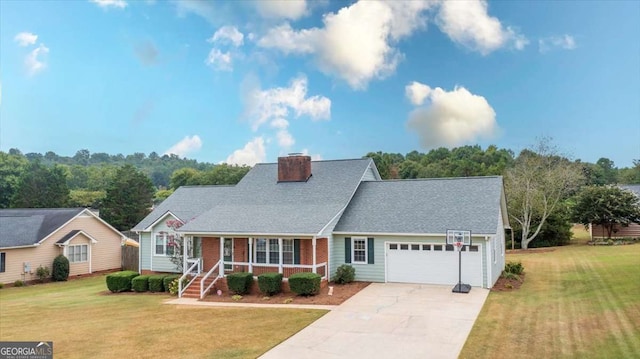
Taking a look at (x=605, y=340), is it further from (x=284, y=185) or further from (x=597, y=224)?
(x=597, y=224)

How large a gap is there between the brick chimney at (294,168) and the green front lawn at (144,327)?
901 centimetres

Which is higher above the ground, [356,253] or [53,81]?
[53,81]

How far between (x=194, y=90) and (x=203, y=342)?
30.7 m

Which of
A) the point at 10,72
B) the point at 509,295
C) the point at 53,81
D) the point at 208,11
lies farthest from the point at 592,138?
the point at 10,72

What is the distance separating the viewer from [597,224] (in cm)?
3784

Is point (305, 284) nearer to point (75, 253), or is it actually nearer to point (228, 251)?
point (228, 251)

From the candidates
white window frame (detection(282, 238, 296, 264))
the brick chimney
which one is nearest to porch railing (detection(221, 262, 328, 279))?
white window frame (detection(282, 238, 296, 264))

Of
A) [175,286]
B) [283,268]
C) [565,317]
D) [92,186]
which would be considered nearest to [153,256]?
[175,286]

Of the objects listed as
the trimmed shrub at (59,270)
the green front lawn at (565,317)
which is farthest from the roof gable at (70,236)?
the green front lawn at (565,317)

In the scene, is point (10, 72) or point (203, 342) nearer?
point (203, 342)

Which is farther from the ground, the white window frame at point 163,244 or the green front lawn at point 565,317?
the white window frame at point 163,244

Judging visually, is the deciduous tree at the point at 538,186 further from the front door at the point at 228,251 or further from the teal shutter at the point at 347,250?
the front door at the point at 228,251

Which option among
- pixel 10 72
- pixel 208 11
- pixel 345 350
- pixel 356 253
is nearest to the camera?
pixel 345 350

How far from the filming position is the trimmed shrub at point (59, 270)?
89.0 ft
